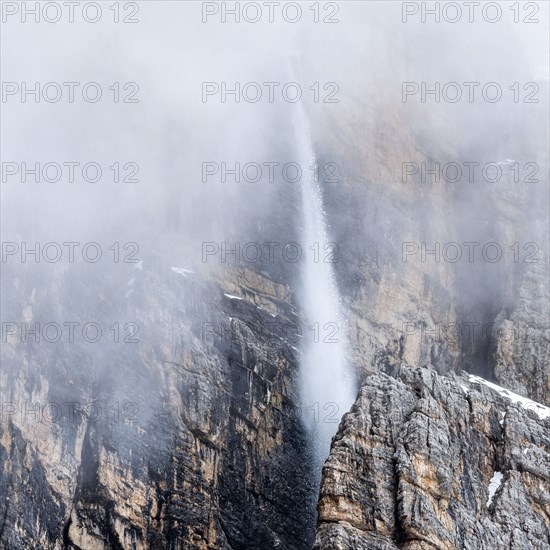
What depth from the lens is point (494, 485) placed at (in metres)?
93.6

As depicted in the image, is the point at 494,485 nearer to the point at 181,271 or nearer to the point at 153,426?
the point at 153,426

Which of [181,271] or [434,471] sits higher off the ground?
[181,271]

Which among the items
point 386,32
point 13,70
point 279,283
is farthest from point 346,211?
point 13,70

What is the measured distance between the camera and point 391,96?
138 m

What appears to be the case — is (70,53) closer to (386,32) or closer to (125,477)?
(386,32)

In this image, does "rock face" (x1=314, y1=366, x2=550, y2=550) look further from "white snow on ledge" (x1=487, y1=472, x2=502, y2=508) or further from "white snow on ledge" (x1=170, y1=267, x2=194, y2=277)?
"white snow on ledge" (x1=170, y1=267, x2=194, y2=277)

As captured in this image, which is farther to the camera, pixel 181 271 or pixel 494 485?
pixel 181 271

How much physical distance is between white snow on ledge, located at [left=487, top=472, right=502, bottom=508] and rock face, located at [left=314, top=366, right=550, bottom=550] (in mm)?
71

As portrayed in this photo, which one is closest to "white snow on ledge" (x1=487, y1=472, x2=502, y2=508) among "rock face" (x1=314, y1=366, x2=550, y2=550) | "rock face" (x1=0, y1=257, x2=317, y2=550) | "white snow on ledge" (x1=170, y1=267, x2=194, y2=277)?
"rock face" (x1=314, y1=366, x2=550, y2=550)

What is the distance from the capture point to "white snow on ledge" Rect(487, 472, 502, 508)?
303 ft

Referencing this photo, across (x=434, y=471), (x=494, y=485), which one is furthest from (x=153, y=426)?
(x=494, y=485)

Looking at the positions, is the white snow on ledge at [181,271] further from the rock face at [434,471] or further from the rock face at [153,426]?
the rock face at [434,471]

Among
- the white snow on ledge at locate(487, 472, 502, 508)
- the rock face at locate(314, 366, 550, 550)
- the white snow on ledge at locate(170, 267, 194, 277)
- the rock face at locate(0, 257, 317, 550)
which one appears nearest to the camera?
the rock face at locate(314, 366, 550, 550)

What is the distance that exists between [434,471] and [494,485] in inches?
233
